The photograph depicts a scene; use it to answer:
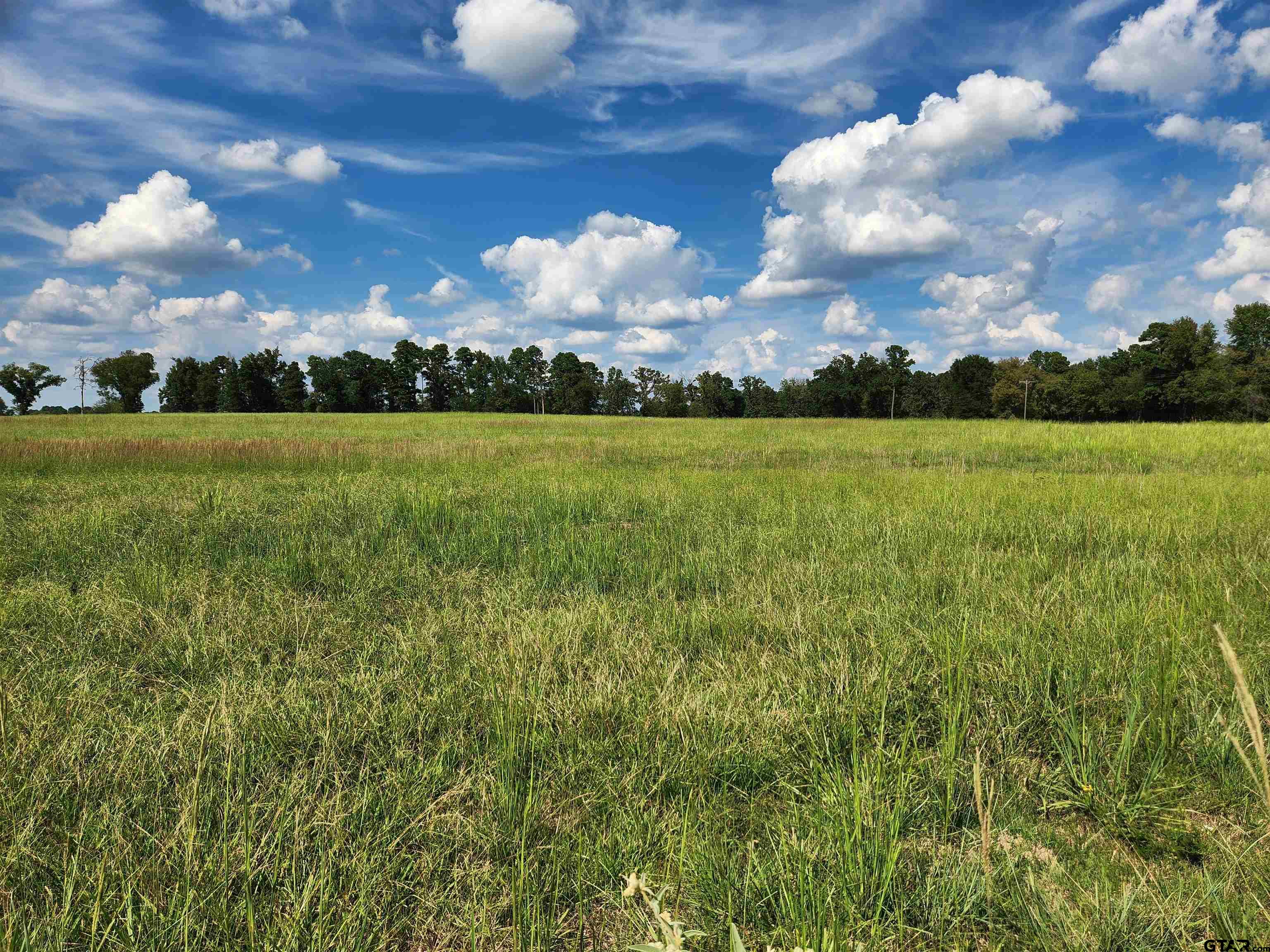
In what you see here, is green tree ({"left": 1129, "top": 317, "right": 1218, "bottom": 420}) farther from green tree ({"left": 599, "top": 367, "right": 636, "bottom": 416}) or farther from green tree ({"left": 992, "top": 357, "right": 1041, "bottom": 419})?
green tree ({"left": 599, "top": 367, "right": 636, "bottom": 416})

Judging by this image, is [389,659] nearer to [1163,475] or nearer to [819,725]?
[819,725]

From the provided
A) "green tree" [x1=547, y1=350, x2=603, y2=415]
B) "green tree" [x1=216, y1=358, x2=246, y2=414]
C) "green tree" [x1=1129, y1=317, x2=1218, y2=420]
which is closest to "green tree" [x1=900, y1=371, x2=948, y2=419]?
"green tree" [x1=1129, y1=317, x2=1218, y2=420]

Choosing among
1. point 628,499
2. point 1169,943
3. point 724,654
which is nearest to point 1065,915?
point 1169,943

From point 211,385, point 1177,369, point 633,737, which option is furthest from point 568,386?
point 633,737

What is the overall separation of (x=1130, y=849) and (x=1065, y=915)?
2.18ft

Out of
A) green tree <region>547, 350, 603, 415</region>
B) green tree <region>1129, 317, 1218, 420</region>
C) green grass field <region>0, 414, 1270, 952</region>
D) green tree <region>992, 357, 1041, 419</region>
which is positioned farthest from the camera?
green tree <region>547, 350, 603, 415</region>

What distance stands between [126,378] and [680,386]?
102 metres

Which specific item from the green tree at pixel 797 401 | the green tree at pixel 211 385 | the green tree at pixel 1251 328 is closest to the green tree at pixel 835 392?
the green tree at pixel 797 401

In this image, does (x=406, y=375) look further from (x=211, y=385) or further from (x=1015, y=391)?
(x=1015, y=391)

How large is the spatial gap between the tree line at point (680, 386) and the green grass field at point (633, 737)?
291ft

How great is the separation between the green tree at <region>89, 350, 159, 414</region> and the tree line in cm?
22

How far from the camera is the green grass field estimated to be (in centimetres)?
189

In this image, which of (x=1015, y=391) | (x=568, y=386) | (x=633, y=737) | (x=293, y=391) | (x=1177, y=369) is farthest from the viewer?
(x=568, y=386)

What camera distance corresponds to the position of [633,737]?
2.75 metres
